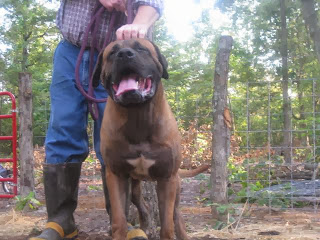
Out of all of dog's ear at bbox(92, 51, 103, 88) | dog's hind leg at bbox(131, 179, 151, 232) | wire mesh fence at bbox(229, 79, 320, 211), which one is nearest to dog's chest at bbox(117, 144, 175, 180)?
dog's ear at bbox(92, 51, 103, 88)

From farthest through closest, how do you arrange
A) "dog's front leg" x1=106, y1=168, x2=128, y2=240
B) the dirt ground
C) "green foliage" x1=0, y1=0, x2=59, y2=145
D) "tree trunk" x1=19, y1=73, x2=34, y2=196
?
"green foliage" x1=0, y1=0, x2=59, y2=145, "tree trunk" x1=19, y1=73, x2=34, y2=196, the dirt ground, "dog's front leg" x1=106, y1=168, x2=128, y2=240

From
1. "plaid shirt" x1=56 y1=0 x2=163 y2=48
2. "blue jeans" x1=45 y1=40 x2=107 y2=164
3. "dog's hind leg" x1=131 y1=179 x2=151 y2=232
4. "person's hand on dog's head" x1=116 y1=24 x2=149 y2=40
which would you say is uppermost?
"plaid shirt" x1=56 y1=0 x2=163 y2=48

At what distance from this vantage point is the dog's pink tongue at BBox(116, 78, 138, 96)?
227 cm

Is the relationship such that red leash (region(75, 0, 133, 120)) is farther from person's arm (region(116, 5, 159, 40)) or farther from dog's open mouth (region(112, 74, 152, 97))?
dog's open mouth (region(112, 74, 152, 97))

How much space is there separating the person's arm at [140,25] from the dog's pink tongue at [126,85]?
0.33 m

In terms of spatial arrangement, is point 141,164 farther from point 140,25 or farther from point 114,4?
point 114,4

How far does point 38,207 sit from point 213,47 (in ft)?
39.6

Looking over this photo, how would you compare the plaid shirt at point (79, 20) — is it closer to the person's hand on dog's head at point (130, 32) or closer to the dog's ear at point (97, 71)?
the dog's ear at point (97, 71)

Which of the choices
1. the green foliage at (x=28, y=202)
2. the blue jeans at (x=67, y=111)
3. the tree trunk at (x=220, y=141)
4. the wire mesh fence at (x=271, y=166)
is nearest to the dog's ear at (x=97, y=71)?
the blue jeans at (x=67, y=111)

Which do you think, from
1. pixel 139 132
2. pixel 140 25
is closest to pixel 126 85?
pixel 139 132

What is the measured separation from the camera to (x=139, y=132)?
97.6 inches

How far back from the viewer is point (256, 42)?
13219 millimetres

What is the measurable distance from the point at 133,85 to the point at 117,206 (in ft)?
2.39

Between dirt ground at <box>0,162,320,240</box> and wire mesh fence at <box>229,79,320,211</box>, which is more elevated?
wire mesh fence at <box>229,79,320,211</box>
